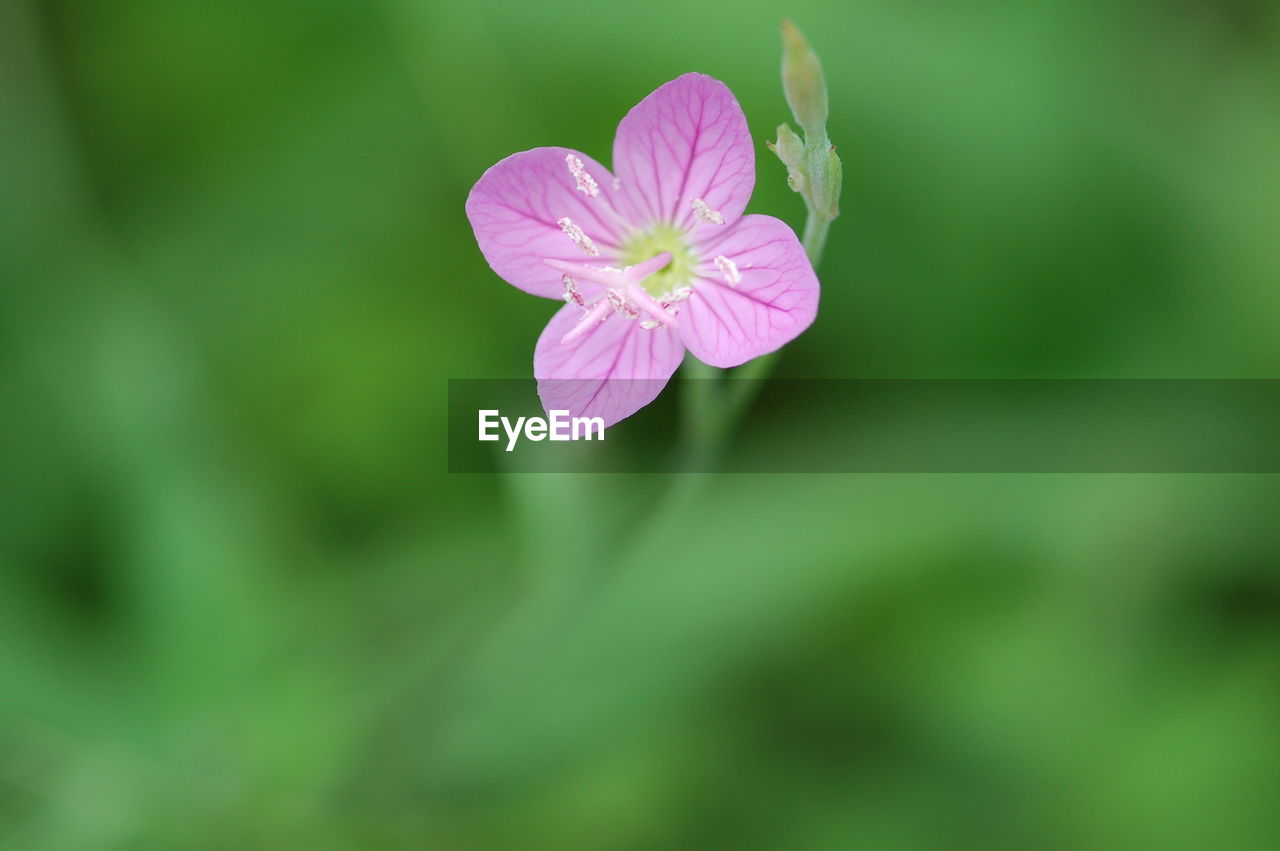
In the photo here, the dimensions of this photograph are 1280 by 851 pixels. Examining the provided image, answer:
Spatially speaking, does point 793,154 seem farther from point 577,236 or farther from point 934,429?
point 934,429

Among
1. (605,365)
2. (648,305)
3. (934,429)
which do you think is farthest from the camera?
(934,429)

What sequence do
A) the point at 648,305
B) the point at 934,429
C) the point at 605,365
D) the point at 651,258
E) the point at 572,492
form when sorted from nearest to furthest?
the point at 648,305 → the point at 605,365 → the point at 651,258 → the point at 572,492 → the point at 934,429

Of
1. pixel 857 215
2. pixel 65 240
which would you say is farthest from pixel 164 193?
pixel 857 215

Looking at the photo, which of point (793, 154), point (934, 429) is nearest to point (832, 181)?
point (793, 154)

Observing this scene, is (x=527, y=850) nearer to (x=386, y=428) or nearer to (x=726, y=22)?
(x=386, y=428)

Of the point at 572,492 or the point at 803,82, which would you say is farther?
the point at 572,492

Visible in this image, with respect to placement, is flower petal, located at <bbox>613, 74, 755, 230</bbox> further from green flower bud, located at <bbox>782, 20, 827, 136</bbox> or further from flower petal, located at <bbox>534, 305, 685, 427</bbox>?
flower petal, located at <bbox>534, 305, 685, 427</bbox>

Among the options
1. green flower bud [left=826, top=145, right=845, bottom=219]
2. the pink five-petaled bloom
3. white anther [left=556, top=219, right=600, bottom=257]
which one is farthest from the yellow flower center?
green flower bud [left=826, top=145, right=845, bottom=219]

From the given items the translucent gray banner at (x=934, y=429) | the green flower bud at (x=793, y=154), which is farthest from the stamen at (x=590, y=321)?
the translucent gray banner at (x=934, y=429)
